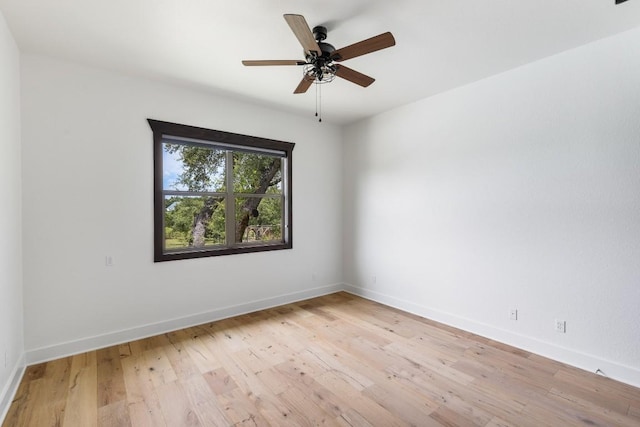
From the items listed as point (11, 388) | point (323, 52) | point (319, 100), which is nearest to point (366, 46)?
point (323, 52)

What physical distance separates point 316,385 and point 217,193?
2500mm

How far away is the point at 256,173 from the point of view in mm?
4168

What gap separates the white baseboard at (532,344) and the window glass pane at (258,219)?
1.95 meters

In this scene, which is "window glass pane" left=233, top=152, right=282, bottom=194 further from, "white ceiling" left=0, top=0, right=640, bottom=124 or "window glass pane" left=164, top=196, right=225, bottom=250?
"white ceiling" left=0, top=0, right=640, bottom=124

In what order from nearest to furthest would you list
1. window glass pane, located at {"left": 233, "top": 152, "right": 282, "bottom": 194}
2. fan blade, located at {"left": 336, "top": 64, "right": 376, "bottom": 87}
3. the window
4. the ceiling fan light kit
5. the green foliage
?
the ceiling fan light kit → fan blade, located at {"left": 336, "top": 64, "right": 376, "bottom": 87} → the window → the green foliage → window glass pane, located at {"left": 233, "top": 152, "right": 282, "bottom": 194}

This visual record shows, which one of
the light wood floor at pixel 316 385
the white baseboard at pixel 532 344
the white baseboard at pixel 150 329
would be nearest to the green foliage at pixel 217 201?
the white baseboard at pixel 150 329

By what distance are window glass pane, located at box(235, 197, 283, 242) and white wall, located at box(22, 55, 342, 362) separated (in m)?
0.37

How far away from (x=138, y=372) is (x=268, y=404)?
1.22 m

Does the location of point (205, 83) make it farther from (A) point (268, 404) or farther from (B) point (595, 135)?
(B) point (595, 135)

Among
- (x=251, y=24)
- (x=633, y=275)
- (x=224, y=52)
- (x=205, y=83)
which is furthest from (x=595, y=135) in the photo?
(x=205, y=83)

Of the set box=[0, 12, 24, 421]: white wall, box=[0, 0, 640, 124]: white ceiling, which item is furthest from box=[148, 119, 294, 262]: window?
box=[0, 12, 24, 421]: white wall

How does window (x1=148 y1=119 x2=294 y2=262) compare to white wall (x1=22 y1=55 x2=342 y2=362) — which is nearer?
white wall (x1=22 y1=55 x2=342 y2=362)

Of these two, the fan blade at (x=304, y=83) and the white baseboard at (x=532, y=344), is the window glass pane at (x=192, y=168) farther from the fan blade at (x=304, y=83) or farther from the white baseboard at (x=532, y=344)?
the white baseboard at (x=532, y=344)

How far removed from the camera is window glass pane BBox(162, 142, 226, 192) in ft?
11.1
